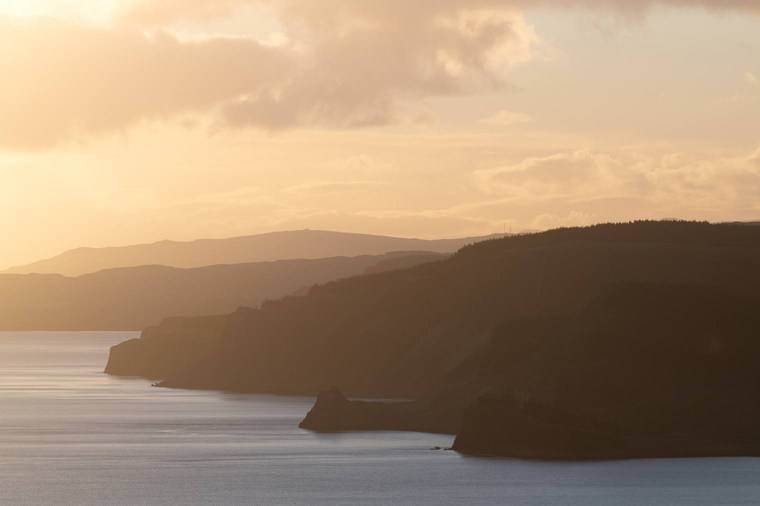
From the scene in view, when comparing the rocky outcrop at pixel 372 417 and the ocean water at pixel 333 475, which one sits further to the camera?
the rocky outcrop at pixel 372 417

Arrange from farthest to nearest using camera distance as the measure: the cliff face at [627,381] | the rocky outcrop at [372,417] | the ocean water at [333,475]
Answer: the rocky outcrop at [372,417]
the cliff face at [627,381]
the ocean water at [333,475]

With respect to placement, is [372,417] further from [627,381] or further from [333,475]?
[333,475]

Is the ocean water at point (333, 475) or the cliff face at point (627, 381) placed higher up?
the cliff face at point (627, 381)

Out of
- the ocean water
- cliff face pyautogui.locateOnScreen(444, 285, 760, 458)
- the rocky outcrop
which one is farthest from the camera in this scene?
the rocky outcrop

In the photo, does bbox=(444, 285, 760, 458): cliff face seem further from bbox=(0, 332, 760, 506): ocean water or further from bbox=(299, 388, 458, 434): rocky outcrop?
bbox=(299, 388, 458, 434): rocky outcrop

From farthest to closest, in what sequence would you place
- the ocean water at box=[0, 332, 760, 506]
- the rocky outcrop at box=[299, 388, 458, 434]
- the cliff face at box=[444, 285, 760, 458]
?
the rocky outcrop at box=[299, 388, 458, 434] → the cliff face at box=[444, 285, 760, 458] → the ocean water at box=[0, 332, 760, 506]

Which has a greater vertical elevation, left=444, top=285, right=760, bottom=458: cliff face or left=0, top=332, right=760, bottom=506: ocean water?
left=444, top=285, right=760, bottom=458: cliff face

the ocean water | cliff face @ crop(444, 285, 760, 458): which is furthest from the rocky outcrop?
cliff face @ crop(444, 285, 760, 458)

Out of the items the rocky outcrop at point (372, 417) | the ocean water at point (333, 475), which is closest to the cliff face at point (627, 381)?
the ocean water at point (333, 475)

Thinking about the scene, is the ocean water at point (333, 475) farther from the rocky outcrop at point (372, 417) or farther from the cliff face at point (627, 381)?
the cliff face at point (627, 381)

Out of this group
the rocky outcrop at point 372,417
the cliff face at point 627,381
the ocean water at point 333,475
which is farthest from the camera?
the rocky outcrop at point 372,417

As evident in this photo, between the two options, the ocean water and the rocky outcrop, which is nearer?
the ocean water
